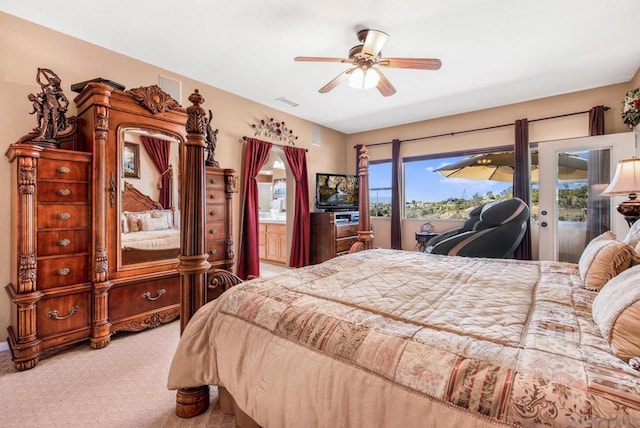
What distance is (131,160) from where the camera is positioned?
2.59m

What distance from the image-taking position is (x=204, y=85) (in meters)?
3.50

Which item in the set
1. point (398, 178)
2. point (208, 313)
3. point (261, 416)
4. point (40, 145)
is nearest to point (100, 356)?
point (208, 313)

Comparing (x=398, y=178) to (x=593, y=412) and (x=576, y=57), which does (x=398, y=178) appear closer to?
(x=576, y=57)

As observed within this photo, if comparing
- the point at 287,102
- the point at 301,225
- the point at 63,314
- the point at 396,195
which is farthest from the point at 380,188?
the point at 63,314

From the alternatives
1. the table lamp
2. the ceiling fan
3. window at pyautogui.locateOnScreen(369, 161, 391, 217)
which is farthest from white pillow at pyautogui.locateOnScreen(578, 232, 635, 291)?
window at pyautogui.locateOnScreen(369, 161, 391, 217)

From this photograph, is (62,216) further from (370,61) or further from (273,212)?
(273,212)

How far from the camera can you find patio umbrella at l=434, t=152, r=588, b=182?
356 cm

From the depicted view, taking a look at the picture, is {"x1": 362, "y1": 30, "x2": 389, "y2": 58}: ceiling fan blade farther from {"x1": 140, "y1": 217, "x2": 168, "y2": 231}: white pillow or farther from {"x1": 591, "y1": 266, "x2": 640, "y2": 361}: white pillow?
{"x1": 140, "y1": 217, "x2": 168, "y2": 231}: white pillow

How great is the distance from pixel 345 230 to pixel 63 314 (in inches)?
146

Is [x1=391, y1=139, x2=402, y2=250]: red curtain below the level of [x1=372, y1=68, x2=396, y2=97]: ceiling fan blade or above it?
below

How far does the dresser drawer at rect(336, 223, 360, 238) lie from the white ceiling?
213 cm

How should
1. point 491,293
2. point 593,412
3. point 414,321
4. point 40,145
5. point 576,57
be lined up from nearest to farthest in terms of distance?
1. point 593,412
2. point 414,321
3. point 491,293
4. point 40,145
5. point 576,57

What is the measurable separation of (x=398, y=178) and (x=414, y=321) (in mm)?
4382

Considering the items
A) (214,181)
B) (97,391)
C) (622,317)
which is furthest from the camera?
(214,181)
